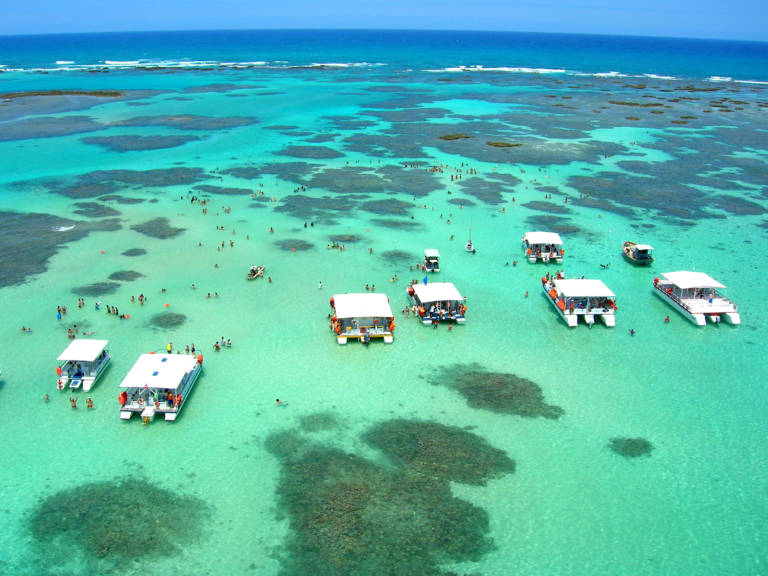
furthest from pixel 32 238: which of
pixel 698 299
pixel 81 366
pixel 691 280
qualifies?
pixel 698 299

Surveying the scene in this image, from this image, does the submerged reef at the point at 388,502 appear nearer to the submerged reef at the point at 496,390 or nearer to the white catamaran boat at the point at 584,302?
the submerged reef at the point at 496,390

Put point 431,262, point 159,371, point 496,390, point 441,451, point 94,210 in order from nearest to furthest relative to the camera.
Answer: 1. point 441,451
2. point 159,371
3. point 496,390
4. point 431,262
5. point 94,210

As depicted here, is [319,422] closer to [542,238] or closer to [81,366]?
[81,366]

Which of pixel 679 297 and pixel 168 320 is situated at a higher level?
pixel 679 297

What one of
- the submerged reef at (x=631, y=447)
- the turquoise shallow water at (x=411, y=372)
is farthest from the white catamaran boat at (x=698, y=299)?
the submerged reef at (x=631, y=447)

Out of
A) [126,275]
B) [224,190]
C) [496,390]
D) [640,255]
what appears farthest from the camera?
[224,190]

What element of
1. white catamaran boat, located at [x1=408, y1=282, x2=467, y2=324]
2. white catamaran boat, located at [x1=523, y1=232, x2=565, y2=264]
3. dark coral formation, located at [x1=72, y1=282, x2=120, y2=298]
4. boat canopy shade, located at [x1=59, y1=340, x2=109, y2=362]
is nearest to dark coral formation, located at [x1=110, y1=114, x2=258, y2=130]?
dark coral formation, located at [x1=72, y1=282, x2=120, y2=298]
